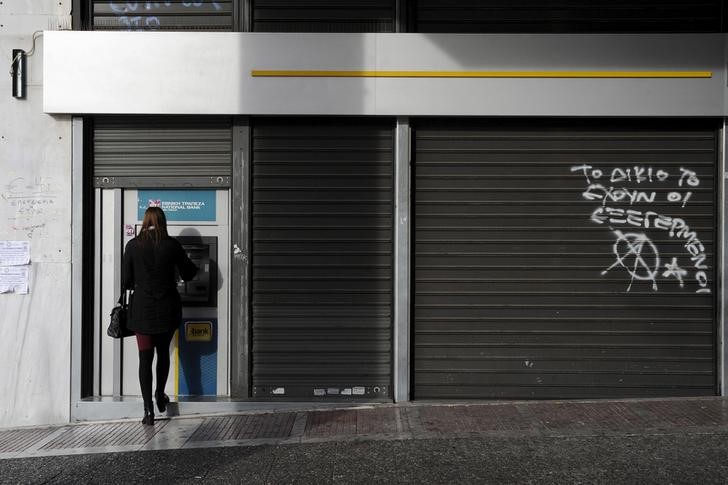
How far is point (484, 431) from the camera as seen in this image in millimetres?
5750

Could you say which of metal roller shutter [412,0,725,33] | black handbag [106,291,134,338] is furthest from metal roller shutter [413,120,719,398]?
black handbag [106,291,134,338]

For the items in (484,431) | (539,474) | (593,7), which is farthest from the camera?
(593,7)

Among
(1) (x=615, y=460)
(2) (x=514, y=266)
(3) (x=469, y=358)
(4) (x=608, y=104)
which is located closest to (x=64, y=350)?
(3) (x=469, y=358)

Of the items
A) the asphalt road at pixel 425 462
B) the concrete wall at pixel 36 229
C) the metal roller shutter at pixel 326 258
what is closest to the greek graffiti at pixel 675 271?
the asphalt road at pixel 425 462

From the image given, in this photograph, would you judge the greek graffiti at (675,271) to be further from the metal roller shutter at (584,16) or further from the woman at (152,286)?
the woman at (152,286)

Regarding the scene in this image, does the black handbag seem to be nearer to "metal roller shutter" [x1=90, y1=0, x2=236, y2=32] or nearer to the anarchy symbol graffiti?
"metal roller shutter" [x1=90, y1=0, x2=236, y2=32]

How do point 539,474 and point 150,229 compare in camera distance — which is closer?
point 539,474

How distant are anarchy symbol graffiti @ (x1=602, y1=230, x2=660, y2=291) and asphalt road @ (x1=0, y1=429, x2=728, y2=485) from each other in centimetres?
162

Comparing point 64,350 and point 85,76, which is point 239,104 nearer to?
point 85,76

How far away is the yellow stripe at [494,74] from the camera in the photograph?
6516 mm

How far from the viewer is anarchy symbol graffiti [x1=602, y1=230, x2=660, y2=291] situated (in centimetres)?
673

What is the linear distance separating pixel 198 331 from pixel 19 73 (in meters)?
2.84

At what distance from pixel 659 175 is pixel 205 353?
4.52 m

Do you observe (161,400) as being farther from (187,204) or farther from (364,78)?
(364,78)
